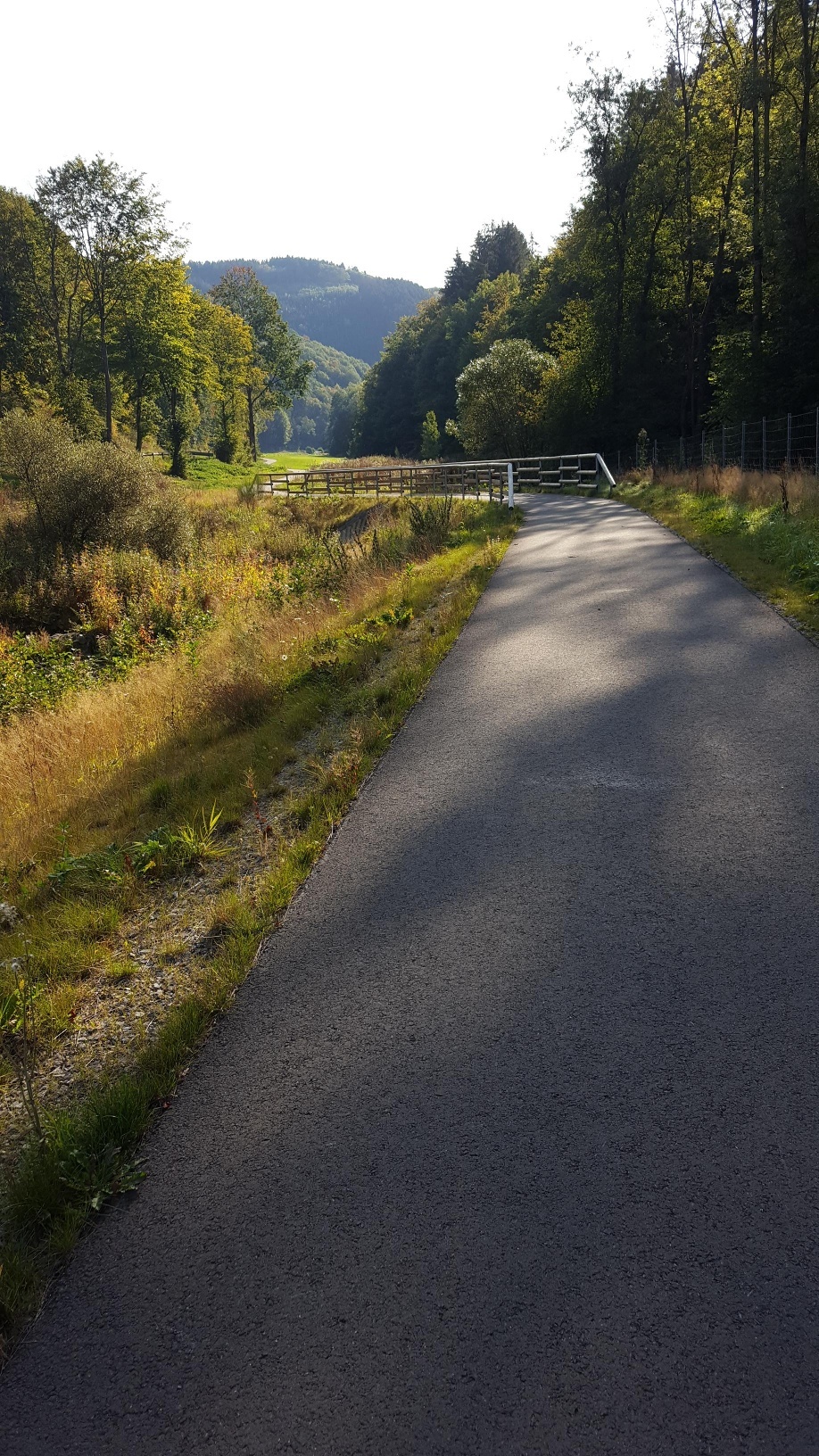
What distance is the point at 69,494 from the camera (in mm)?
21625

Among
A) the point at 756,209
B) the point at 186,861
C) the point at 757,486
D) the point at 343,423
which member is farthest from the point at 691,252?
the point at 343,423

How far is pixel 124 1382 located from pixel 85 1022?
1.75 metres

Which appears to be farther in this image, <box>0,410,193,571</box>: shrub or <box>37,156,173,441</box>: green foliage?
<box>37,156,173,441</box>: green foliage

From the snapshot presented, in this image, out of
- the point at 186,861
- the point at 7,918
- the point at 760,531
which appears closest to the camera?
the point at 7,918

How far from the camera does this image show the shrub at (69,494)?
69.5 ft

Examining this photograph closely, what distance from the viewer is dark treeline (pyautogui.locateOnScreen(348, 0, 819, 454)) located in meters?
29.1

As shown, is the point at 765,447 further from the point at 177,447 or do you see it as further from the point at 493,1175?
the point at 177,447

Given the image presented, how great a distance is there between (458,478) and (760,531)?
22994 mm

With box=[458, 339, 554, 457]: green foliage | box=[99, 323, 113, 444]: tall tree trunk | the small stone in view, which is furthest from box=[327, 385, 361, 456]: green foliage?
the small stone

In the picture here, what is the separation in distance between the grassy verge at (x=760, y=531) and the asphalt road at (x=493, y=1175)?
571 cm

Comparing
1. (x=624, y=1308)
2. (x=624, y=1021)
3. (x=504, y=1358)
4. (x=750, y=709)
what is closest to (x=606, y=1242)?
(x=624, y=1308)

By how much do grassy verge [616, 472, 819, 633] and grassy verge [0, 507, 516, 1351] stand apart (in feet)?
12.6

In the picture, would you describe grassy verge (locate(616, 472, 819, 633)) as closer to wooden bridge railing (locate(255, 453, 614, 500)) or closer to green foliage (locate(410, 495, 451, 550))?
green foliage (locate(410, 495, 451, 550))

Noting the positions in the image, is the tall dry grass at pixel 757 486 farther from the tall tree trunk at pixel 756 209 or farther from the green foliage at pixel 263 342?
the green foliage at pixel 263 342
